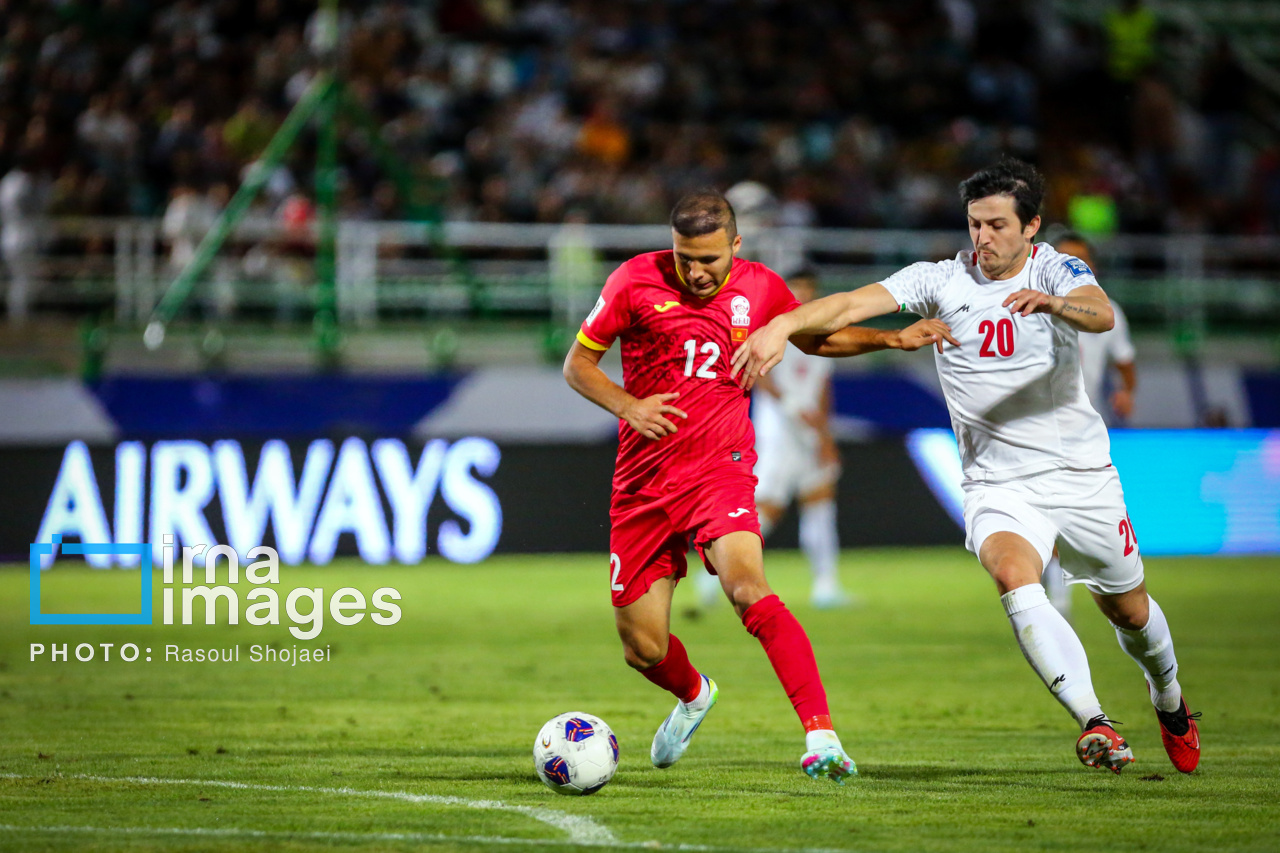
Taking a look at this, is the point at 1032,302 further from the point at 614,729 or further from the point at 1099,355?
the point at 1099,355

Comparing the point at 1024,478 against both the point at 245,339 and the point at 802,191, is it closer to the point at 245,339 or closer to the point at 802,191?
the point at 245,339

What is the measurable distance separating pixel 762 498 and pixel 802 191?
7.15m

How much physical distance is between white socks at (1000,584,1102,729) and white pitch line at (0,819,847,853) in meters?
1.49

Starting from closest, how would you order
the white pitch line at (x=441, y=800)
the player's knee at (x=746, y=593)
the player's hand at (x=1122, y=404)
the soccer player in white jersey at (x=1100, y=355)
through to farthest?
the white pitch line at (x=441, y=800) < the player's knee at (x=746, y=593) < the soccer player in white jersey at (x=1100, y=355) < the player's hand at (x=1122, y=404)

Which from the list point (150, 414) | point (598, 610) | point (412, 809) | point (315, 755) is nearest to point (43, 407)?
point (150, 414)

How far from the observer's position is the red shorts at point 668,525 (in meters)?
6.18

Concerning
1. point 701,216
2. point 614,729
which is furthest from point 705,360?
point 614,729

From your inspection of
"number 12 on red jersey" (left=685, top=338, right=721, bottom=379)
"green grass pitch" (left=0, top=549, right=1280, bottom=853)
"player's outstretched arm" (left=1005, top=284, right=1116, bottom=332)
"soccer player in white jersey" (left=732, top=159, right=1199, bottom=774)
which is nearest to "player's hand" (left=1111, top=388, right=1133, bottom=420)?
"green grass pitch" (left=0, top=549, right=1280, bottom=853)

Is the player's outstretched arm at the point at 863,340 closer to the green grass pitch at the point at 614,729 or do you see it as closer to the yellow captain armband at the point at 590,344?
the yellow captain armband at the point at 590,344

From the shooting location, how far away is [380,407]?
1658cm

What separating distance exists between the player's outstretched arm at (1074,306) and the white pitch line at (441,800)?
229 centimetres

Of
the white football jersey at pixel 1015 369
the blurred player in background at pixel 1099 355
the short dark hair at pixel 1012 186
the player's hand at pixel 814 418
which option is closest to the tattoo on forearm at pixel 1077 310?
the white football jersey at pixel 1015 369

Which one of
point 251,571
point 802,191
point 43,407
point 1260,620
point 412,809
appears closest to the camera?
point 412,809

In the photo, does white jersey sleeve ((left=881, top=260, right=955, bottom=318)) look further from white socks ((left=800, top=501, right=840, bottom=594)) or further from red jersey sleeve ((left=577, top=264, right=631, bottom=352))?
white socks ((left=800, top=501, right=840, bottom=594))
